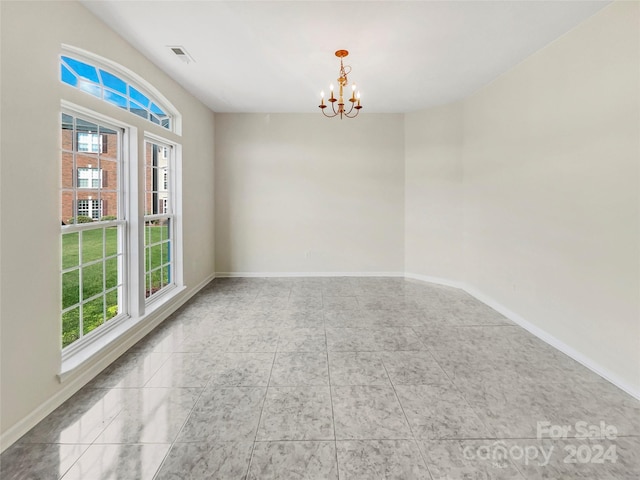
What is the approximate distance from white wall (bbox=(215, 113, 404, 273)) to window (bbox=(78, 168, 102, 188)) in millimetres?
2916

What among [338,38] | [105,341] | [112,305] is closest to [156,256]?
[112,305]

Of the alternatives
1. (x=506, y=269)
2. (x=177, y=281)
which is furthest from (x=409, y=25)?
(x=177, y=281)

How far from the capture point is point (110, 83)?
283 centimetres

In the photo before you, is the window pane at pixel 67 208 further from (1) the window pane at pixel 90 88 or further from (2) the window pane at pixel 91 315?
(2) the window pane at pixel 91 315

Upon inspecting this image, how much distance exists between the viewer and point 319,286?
5.20 metres

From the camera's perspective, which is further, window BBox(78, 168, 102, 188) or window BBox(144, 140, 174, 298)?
window BBox(144, 140, 174, 298)

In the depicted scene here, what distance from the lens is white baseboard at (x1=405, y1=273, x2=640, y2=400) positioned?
238cm

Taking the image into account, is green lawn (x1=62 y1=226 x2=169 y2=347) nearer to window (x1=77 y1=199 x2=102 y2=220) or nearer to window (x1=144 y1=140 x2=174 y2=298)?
window (x1=144 y1=140 x2=174 y2=298)

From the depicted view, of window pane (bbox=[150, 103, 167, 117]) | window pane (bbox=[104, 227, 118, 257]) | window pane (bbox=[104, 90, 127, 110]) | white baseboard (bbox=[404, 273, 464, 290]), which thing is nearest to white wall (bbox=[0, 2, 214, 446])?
window pane (bbox=[104, 90, 127, 110])

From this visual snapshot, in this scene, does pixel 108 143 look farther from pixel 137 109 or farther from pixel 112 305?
pixel 112 305

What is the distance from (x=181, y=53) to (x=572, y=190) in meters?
4.20

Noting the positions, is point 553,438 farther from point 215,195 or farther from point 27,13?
point 215,195

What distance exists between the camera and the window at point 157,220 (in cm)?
370

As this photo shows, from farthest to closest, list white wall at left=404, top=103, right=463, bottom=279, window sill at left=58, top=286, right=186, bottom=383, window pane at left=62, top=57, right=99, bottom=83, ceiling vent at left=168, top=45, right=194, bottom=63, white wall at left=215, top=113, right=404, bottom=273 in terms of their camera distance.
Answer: white wall at left=215, top=113, right=404, bottom=273 → white wall at left=404, top=103, right=463, bottom=279 → ceiling vent at left=168, top=45, right=194, bottom=63 → window pane at left=62, top=57, right=99, bottom=83 → window sill at left=58, top=286, right=186, bottom=383
